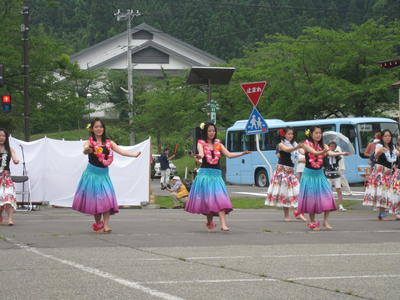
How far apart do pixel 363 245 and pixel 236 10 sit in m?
78.6

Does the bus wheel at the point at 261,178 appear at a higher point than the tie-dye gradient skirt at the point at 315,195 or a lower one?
higher

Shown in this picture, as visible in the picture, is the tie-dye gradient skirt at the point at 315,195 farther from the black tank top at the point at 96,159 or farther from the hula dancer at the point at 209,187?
the black tank top at the point at 96,159

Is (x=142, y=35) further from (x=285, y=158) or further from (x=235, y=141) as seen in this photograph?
(x=285, y=158)

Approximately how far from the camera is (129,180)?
77.5 feet

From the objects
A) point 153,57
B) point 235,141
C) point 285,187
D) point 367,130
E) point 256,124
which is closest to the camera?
point 285,187

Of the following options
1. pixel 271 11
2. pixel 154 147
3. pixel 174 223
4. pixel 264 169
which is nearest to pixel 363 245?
pixel 174 223

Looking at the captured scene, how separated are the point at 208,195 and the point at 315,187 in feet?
6.83

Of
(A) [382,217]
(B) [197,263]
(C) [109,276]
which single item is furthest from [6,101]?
(C) [109,276]

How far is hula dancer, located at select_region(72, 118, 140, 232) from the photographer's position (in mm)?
13102

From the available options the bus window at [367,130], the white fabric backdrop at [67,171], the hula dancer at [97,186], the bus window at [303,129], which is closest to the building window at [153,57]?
the bus window at [303,129]

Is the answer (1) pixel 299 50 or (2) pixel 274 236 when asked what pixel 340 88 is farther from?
(2) pixel 274 236

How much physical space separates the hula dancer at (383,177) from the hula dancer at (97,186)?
5926mm

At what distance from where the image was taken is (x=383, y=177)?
56.3ft

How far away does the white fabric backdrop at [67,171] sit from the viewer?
2311 cm
